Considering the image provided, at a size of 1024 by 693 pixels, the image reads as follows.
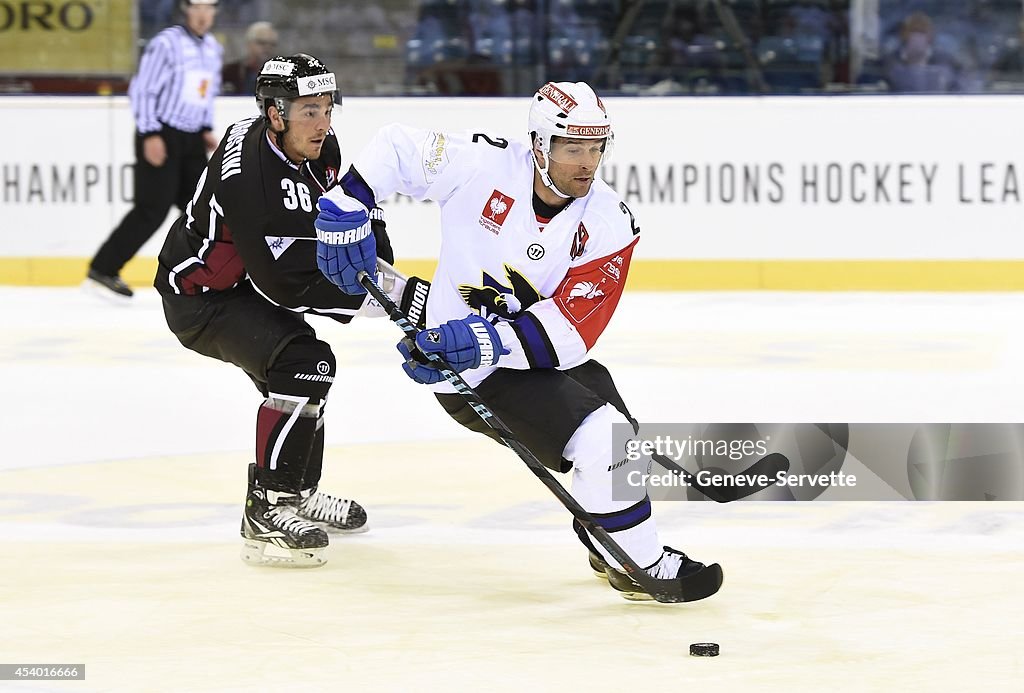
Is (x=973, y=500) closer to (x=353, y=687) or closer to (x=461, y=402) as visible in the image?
(x=461, y=402)

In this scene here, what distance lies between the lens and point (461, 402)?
363 cm

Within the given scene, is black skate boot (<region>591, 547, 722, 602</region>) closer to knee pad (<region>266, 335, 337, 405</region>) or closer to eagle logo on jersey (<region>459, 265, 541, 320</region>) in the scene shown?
eagle logo on jersey (<region>459, 265, 541, 320</region>)

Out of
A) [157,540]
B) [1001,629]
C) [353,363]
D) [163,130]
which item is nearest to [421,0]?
[163,130]

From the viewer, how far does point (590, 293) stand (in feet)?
11.2

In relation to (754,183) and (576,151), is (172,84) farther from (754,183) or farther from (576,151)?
(576,151)

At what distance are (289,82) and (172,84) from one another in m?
5.21

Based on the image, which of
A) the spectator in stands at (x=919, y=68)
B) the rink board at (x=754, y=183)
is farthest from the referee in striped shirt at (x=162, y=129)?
the spectator in stands at (x=919, y=68)

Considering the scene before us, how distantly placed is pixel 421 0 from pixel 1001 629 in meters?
7.03

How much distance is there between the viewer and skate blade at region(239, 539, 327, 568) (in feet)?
12.1

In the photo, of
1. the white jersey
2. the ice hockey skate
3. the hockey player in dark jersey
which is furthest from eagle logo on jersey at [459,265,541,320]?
the ice hockey skate

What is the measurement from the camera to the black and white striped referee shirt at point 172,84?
8.80 m

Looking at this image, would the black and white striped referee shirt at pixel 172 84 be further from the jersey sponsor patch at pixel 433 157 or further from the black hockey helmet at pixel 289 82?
the jersey sponsor patch at pixel 433 157

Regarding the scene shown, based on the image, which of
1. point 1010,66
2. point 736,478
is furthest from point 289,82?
point 1010,66

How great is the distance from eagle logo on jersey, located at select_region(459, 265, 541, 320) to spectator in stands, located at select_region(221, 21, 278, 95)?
6.27 meters
